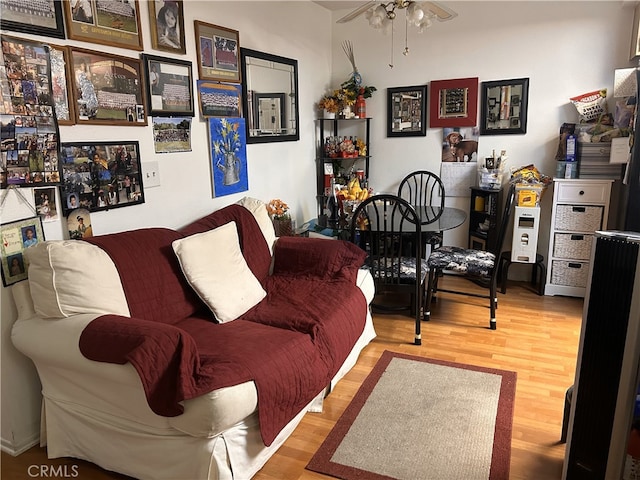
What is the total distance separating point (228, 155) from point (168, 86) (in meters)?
0.65

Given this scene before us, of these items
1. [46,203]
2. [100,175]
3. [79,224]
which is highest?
[100,175]

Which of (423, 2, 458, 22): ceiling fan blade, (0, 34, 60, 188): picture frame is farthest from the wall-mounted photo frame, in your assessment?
(423, 2, 458, 22): ceiling fan blade

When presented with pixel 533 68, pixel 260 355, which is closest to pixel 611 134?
pixel 533 68

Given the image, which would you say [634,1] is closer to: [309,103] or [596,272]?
[309,103]

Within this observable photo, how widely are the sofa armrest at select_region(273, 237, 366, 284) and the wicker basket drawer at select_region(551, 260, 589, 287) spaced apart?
1.90m

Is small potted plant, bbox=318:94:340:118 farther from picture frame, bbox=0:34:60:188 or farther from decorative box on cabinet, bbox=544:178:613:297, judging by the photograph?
picture frame, bbox=0:34:60:188

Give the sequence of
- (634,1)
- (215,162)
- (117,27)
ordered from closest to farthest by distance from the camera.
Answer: (117,27), (215,162), (634,1)

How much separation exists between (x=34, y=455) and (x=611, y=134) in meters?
4.11

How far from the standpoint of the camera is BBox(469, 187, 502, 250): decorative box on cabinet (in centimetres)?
398

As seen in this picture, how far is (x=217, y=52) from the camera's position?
3014 millimetres

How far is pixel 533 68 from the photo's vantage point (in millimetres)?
3830

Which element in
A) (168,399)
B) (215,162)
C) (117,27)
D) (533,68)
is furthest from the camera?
(533,68)

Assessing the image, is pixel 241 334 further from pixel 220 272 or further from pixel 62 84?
pixel 62 84

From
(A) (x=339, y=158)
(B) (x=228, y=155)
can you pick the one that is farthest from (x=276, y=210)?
(A) (x=339, y=158)
